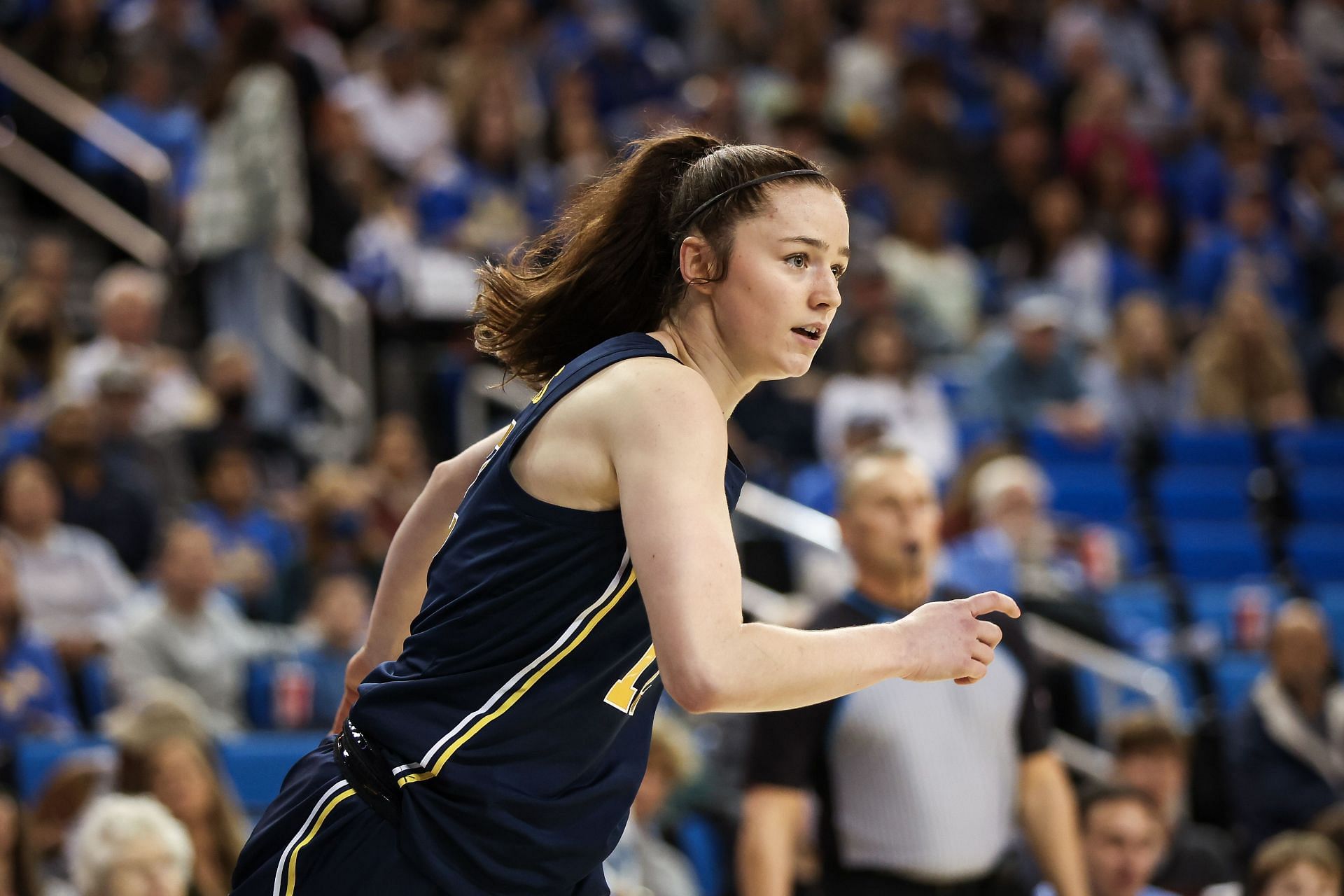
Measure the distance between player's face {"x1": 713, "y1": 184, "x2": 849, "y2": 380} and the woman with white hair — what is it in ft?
9.16

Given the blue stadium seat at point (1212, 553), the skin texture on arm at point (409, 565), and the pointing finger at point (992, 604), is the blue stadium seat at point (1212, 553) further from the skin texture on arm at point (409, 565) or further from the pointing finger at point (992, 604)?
the pointing finger at point (992, 604)

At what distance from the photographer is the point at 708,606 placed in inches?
88.5

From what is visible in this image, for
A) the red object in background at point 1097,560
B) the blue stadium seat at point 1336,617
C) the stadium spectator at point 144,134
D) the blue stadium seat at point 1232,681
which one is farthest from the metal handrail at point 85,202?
the blue stadium seat at point 1336,617

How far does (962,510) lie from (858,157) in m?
4.64

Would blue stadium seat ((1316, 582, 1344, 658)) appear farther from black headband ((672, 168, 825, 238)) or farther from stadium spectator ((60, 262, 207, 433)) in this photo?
black headband ((672, 168, 825, 238))

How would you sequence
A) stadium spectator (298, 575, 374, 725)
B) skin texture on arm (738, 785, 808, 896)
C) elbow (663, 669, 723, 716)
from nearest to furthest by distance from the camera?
elbow (663, 669, 723, 716) → skin texture on arm (738, 785, 808, 896) → stadium spectator (298, 575, 374, 725)

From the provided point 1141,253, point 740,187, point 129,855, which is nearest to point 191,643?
point 129,855

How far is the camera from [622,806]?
2.58 metres

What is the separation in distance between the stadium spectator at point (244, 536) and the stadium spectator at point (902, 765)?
3.84 m

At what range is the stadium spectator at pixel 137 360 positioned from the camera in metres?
8.34

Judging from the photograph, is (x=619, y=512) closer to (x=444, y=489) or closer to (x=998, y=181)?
(x=444, y=489)

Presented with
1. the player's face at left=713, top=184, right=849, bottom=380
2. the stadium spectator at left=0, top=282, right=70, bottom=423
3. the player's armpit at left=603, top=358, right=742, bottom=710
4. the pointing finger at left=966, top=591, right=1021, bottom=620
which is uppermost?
the player's face at left=713, top=184, right=849, bottom=380

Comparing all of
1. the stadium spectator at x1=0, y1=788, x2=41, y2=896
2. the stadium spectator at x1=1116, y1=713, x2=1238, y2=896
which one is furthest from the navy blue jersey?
the stadium spectator at x1=1116, y1=713, x2=1238, y2=896

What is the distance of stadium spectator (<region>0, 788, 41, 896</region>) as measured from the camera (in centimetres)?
509
